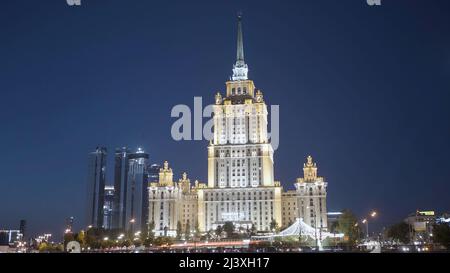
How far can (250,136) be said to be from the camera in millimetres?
139875

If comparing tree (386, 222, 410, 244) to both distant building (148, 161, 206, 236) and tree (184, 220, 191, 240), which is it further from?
tree (184, 220, 191, 240)

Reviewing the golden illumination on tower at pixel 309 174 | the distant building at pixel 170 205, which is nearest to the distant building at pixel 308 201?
the golden illumination on tower at pixel 309 174

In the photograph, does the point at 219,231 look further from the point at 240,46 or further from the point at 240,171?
the point at 240,46

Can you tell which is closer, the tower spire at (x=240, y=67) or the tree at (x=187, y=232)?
the tree at (x=187, y=232)

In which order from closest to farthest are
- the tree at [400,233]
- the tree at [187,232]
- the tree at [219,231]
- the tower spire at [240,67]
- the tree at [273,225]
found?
the tree at [400,233]
the tree at [219,231]
the tree at [273,225]
the tree at [187,232]
the tower spire at [240,67]

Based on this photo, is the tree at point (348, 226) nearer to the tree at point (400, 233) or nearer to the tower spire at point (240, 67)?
the tree at point (400, 233)

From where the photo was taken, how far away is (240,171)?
13675cm

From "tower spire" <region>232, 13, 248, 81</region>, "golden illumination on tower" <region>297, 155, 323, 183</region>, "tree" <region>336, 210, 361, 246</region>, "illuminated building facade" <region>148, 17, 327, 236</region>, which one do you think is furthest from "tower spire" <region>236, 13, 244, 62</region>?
"tree" <region>336, 210, 361, 246</region>

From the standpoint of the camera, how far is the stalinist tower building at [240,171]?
133000 millimetres

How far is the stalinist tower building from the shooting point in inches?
5236

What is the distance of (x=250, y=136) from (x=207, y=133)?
46.9 ft
